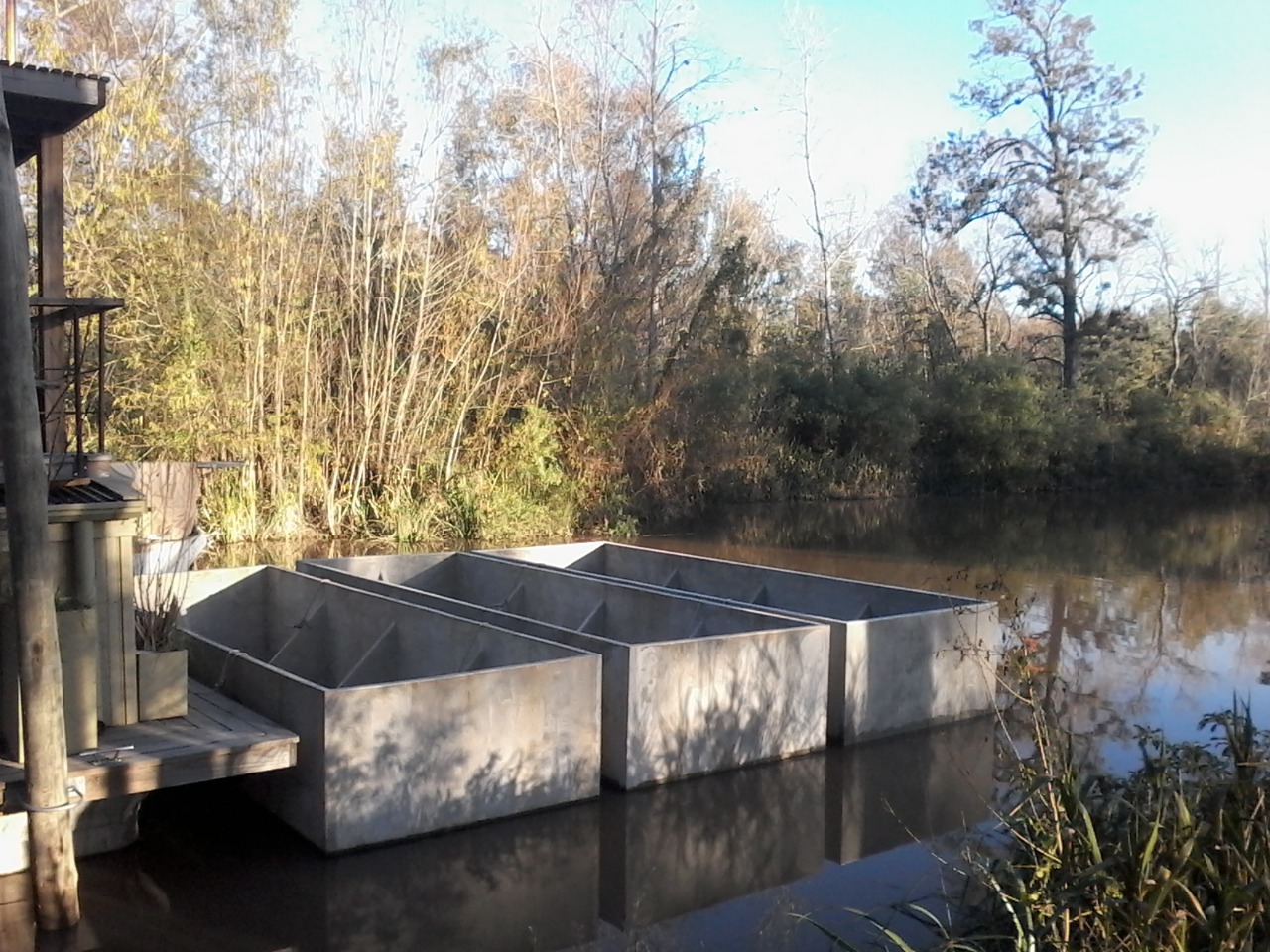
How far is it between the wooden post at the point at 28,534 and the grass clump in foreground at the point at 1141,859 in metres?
2.58

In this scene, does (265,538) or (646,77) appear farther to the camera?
(646,77)

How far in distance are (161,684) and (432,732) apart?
1.21 meters

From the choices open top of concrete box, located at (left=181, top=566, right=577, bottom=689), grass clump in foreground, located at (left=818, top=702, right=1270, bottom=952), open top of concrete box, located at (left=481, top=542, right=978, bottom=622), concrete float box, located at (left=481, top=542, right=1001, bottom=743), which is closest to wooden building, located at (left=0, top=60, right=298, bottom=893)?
open top of concrete box, located at (left=181, top=566, right=577, bottom=689)

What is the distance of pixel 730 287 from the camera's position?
62.5 feet

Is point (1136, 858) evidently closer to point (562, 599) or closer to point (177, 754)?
point (177, 754)

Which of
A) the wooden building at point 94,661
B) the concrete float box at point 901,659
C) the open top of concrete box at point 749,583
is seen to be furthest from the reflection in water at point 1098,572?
the wooden building at point 94,661

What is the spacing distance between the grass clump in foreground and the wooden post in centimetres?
258

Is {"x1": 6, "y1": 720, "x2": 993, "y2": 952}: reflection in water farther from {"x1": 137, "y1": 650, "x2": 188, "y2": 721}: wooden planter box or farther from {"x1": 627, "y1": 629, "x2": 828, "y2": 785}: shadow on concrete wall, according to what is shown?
{"x1": 137, "y1": 650, "x2": 188, "y2": 721}: wooden planter box

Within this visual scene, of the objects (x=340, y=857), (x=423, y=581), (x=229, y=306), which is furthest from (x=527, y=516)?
(x=340, y=857)

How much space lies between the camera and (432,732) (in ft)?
15.8

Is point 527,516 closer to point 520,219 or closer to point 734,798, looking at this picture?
point 520,219

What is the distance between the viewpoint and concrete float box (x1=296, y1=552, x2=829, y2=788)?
18.1 ft

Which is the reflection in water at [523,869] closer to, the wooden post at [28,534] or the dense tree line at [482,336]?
the wooden post at [28,534]

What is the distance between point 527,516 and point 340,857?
9.62m
